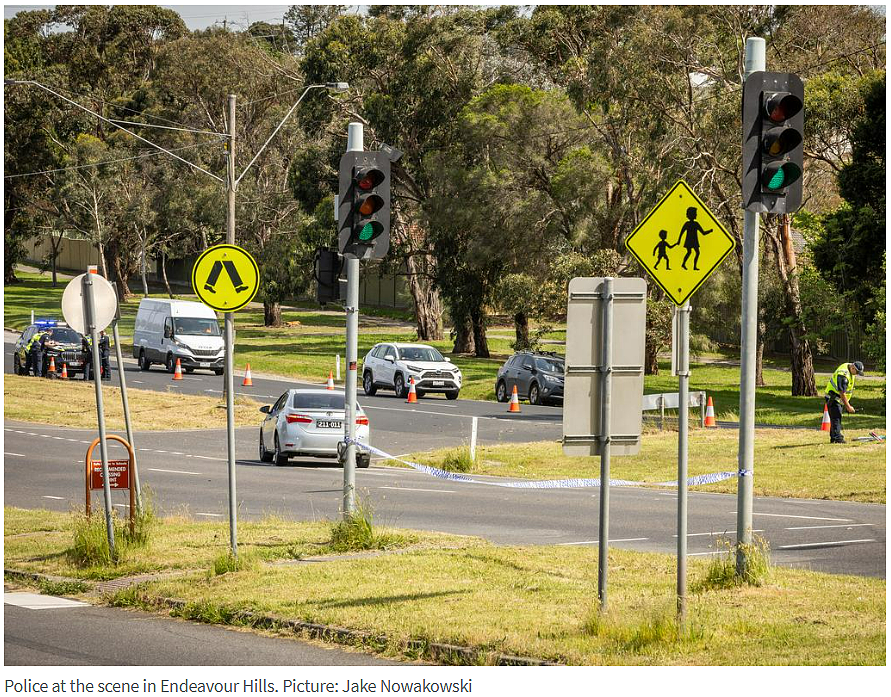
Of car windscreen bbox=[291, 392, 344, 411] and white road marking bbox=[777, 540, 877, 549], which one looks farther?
car windscreen bbox=[291, 392, 344, 411]

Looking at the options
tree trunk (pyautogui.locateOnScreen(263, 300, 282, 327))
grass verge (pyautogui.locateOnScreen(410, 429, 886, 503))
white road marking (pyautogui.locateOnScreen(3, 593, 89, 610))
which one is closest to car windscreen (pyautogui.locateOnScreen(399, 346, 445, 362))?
grass verge (pyautogui.locateOnScreen(410, 429, 886, 503))

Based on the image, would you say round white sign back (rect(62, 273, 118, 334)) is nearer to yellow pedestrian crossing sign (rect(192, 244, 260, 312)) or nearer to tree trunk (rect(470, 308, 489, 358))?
yellow pedestrian crossing sign (rect(192, 244, 260, 312))

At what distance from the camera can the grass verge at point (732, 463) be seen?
20.1m

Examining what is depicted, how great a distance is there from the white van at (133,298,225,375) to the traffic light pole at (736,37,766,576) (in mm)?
37630

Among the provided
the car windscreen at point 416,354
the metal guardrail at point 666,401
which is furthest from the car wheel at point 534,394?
the metal guardrail at point 666,401

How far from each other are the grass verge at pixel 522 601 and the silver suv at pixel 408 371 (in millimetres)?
25584

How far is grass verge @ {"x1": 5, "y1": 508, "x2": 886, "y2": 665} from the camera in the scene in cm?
851

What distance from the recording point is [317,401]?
77.5 ft

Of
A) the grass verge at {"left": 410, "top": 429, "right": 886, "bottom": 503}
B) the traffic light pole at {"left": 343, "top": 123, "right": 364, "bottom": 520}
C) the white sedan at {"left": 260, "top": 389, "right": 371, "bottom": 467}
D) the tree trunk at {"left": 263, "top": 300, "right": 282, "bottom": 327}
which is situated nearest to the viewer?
the traffic light pole at {"left": 343, "top": 123, "right": 364, "bottom": 520}

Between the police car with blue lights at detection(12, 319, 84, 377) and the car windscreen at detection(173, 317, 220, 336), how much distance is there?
11.8 feet

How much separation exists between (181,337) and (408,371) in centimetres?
1130

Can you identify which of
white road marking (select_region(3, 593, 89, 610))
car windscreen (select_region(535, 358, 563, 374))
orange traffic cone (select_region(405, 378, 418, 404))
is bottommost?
white road marking (select_region(3, 593, 89, 610))

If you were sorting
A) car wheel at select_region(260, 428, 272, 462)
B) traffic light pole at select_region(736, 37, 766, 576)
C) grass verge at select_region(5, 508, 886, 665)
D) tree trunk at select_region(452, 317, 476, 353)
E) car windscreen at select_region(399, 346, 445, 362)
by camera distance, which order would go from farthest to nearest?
tree trunk at select_region(452, 317, 476, 353) < car windscreen at select_region(399, 346, 445, 362) < car wheel at select_region(260, 428, 272, 462) < traffic light pole at select_region(736, 37, 766, 576) < grass verge at select_region(5, 508, 886, 665)

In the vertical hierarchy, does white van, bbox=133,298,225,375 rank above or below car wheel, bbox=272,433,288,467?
above
